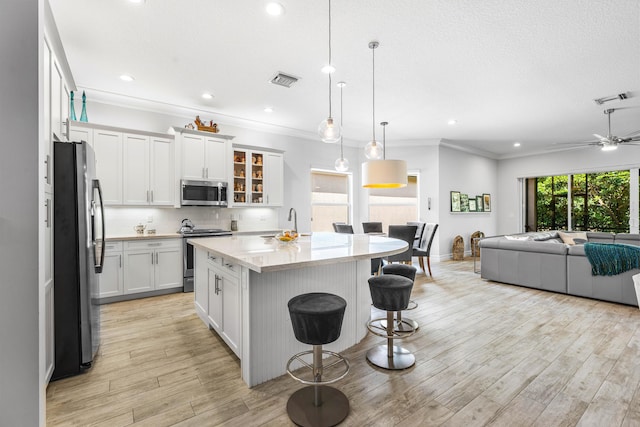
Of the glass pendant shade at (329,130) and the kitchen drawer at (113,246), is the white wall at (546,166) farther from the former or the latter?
the kitchen drawer at (113,246)

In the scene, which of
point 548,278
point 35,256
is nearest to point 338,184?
point 548,278

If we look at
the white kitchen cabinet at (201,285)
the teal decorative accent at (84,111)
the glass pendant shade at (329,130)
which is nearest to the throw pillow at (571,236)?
the glass pendant shade at (329,130)

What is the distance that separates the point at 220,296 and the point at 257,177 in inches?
124

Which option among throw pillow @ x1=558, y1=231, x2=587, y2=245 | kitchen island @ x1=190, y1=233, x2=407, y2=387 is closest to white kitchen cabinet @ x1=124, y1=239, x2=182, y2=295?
kitchen island @ x1=190, y1=233, x2=407, y2=387

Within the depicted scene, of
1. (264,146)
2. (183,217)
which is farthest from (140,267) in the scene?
(264,146)

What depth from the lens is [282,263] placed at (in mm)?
1754

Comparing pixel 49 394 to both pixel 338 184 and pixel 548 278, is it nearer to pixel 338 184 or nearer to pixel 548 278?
pixel 548 278

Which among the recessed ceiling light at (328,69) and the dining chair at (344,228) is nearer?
the recessed ceiling light at (328,69)

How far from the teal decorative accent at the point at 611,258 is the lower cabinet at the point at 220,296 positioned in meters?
4.39

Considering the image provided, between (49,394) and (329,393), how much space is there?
5.93 ft

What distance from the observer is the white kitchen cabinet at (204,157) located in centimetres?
455

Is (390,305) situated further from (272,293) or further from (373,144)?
(373,144)

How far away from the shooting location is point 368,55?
315 cm

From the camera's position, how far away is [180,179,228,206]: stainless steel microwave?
178 inches
